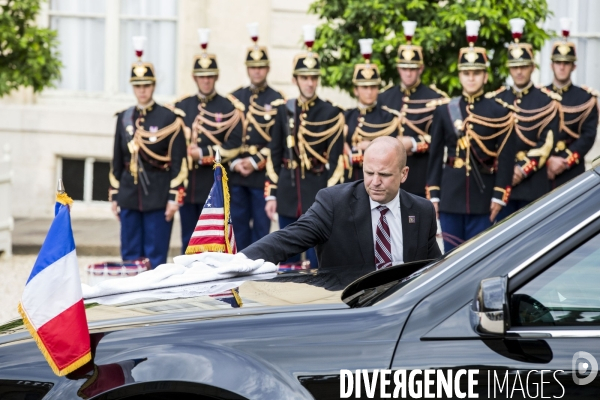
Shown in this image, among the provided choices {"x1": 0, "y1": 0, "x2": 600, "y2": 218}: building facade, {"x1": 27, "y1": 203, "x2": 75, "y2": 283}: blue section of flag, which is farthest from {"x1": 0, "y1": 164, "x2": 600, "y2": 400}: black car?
{"x1": 0, "y1": 0, "x2": 600, "y2": 218}: building facade

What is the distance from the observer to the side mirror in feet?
9.91

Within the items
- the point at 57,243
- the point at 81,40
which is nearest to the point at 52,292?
the point at 57,243

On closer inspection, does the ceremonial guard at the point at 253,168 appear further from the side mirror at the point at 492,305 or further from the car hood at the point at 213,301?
the side mirror at the point at 492,305

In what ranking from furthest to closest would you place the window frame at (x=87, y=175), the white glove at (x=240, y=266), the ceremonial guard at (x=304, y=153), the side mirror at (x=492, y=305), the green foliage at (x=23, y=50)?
the window frame at (x=87, y=175) → the green foliage at (x=23, y=50) → the ceremonial guard at (x=304, y=153) → the white glove at (x=240, y=266) → the side mirror at (x=492, y=305)

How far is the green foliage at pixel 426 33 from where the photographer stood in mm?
10336

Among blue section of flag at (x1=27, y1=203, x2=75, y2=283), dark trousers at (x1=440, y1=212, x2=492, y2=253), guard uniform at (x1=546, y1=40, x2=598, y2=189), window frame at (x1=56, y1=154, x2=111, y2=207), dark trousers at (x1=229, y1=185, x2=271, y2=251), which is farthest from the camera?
window frame at (x1=56, y1=154, x2=111, y2=207)

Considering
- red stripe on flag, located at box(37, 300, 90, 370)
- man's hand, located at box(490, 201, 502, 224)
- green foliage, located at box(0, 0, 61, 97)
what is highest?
green foliage, located at box(0, 0, 61, 97)

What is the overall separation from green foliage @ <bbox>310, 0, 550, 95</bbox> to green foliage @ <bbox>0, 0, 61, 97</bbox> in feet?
10.0

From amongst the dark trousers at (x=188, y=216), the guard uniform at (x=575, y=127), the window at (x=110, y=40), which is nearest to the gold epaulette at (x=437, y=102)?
the guard uniform at (x=575, y=127)

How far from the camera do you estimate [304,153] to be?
9648mm

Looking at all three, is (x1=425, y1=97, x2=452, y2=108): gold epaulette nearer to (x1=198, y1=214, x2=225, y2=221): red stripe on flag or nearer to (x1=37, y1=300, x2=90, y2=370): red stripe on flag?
(x1=198, y1=214, x2=225, y2=221): red stripe on flag

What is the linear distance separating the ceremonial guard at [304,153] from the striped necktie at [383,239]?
4.44 m

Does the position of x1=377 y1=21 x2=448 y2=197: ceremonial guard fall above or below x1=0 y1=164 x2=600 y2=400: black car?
above

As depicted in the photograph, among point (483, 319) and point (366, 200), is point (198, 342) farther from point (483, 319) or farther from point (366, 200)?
point (366, 200)
